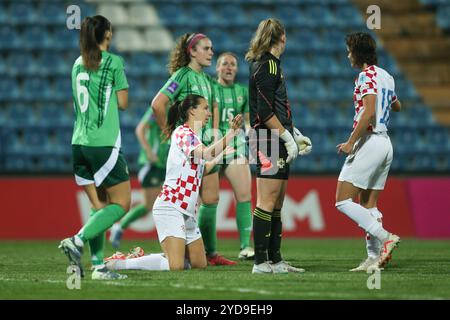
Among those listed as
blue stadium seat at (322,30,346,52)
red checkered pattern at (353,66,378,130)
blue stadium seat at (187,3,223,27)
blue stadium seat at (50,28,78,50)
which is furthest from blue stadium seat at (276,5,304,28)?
red checkered pattern at (353,66,378,130)

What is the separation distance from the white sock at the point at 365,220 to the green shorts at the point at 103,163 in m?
1.94

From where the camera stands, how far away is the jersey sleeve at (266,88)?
7.52 meters

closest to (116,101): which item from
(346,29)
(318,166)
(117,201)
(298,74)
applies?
(117,201)

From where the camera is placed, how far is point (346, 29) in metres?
18.3

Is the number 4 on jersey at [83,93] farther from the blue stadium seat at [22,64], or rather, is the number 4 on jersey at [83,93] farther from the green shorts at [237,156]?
the blue stadium seat at [22,64]

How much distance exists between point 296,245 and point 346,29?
7.18m

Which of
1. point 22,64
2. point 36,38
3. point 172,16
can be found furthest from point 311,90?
point 22,64

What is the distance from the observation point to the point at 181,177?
8.09 meters

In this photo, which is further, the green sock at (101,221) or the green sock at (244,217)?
the green sock at (244,217)

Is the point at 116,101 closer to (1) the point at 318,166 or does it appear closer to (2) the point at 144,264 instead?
(2) the point at 144,264

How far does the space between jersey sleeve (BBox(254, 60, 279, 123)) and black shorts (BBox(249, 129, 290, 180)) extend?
165 millimetres

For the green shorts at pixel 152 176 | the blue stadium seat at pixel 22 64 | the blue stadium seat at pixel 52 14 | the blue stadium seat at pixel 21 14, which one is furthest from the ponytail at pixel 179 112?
the blue stadium seat at pixel 21 14

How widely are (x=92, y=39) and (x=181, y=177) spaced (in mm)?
1522

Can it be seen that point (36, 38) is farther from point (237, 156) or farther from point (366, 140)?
point (366, 140)
